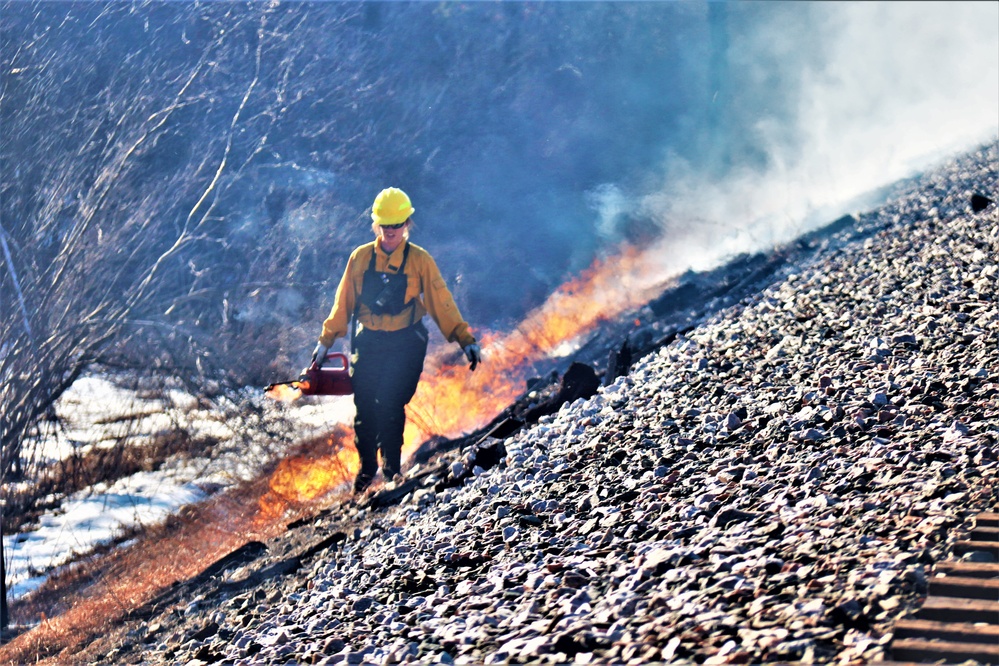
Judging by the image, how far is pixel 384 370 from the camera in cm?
822

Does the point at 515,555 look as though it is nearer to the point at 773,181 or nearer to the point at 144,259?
the point at 144,259

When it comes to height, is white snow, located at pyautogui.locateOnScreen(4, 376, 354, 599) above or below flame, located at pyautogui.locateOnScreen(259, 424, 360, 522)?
above

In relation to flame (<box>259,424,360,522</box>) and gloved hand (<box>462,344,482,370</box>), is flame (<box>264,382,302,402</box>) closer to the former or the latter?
flame (<box>259,424,360,522</box>)

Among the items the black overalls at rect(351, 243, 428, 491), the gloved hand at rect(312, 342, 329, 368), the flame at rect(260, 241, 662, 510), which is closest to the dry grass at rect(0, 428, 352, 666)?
the flame at rect(260, 241, 662, 510)

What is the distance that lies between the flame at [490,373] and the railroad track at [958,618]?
5.81 meters

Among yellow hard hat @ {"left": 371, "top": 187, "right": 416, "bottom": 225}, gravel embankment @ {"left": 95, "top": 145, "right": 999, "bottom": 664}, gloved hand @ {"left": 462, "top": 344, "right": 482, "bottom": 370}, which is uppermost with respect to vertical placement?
yellow hard hat @ {"left": 371, "top": 187, "right": 416, "bottom": 225}

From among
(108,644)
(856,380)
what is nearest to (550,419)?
(856,380)

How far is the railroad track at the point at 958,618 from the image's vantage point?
9.78ft

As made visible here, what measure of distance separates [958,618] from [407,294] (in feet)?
18.1

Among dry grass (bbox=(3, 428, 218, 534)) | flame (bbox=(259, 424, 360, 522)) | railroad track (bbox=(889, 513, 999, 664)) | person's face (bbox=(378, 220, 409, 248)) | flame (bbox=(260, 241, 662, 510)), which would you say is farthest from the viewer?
dry grass (bbox=(3, 428, 218, 534))

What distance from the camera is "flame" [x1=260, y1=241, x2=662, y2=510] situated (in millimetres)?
10281

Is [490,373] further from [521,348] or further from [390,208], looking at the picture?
[390,208]

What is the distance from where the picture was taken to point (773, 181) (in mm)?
16484

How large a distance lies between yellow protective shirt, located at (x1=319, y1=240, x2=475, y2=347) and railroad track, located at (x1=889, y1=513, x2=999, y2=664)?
4935 mm
